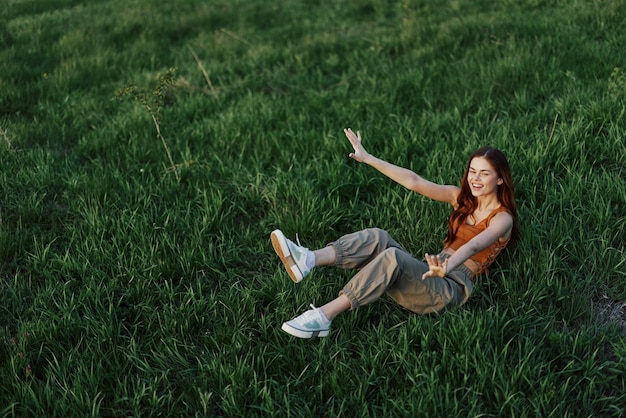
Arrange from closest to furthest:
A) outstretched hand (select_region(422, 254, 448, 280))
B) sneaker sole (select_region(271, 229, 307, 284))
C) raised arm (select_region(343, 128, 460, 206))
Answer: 1. outstretched hand (select_region(422, 254, 448, 280))
2. sneaker sole (select_region(271, 229, 307, 284))
3. raised arm (select_region(343, 128, 460, 206))

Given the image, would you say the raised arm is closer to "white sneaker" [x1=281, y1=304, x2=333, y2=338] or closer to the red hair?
the red hair

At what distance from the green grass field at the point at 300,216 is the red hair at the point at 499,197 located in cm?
24

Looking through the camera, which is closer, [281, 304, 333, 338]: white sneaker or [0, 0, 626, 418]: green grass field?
[0, 0, 626, 418]: green grass field

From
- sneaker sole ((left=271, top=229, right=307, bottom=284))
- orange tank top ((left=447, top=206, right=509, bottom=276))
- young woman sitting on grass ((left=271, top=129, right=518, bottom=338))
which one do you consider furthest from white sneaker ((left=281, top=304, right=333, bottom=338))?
orange tank top ((left=447, top=206, right=509, bottom=276))

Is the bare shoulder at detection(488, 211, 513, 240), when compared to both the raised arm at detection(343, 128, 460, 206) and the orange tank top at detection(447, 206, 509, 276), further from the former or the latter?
the raised arm at detection(343, 128, 460, 206)

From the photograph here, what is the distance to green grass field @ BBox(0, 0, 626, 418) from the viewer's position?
99.7 inches

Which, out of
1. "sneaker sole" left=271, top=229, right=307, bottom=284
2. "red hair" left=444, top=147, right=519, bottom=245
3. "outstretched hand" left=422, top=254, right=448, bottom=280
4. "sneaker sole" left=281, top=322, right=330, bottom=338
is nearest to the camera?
"outstretched hand" left=422, top=254, right=448, bottom=280

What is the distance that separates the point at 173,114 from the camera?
5.21 metres

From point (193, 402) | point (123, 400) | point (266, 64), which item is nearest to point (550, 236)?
point (193, 402)

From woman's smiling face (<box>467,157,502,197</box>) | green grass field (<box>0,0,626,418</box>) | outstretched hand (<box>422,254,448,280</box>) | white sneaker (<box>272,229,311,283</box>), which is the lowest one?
green grass field (<box>0,0,626,418</box>)

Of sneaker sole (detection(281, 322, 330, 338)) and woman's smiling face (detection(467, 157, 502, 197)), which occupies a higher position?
Answer: woman's smiling face (detection(467, 157, 502, 197))

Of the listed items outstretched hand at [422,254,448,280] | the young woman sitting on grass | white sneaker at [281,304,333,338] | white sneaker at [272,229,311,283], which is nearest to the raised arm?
the young woman sitting on grass

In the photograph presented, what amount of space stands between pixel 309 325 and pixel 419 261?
0.65 meters

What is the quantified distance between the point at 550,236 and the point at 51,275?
2.84 meters
